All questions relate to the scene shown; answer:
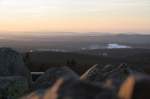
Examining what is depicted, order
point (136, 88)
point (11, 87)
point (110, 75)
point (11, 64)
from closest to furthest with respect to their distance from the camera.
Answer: point (136, 88) < point (110, 75) < point (11, 87) < point (11, 64)

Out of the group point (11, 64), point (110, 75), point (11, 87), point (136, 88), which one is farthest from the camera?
point (11, 64)

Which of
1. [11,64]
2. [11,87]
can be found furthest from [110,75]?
[11,64]

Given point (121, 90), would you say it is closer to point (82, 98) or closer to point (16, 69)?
point (82, 98)

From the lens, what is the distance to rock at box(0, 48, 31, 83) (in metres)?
12.3

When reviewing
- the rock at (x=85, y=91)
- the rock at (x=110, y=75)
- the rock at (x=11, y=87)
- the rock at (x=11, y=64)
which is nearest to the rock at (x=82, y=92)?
the rock at (x=85, y=91)

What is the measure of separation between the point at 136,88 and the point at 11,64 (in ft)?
38.5

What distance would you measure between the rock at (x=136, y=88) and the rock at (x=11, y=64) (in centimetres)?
1071

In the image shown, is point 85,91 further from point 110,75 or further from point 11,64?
point 11,64

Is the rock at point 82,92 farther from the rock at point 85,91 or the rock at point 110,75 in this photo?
the rock at point 110,75

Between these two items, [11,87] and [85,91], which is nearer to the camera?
[85,91]

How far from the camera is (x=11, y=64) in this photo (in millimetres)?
12906

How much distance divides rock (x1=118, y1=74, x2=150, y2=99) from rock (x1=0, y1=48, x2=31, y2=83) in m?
10.7

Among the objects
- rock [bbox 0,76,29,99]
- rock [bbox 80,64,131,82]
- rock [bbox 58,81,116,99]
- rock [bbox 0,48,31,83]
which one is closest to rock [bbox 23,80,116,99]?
rock [bbox 58,81,116,99]

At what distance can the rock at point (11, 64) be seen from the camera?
12328 mm
